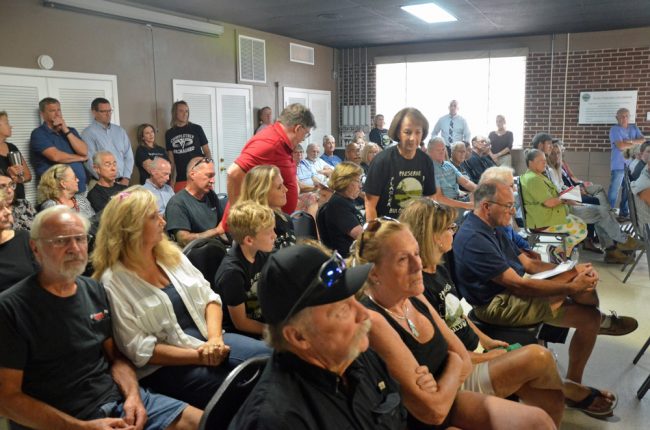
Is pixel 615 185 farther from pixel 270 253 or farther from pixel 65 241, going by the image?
pixel 65 241

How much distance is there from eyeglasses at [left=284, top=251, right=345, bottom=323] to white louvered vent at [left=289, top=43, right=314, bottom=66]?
8.48m

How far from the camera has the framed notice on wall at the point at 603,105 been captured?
8.73m

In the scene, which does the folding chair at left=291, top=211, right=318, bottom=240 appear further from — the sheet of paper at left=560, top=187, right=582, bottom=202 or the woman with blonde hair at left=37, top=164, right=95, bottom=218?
the sheet of paper at left=560, top=187, right=582, bottom=202

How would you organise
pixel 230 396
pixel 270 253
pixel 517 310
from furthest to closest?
pixel 517 310
pixel 270 253
pixel 230 396

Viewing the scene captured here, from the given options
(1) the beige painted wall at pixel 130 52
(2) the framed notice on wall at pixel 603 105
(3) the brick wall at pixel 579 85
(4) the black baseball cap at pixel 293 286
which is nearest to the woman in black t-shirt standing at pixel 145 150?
(1) the beige painted wall at pixel 130 52

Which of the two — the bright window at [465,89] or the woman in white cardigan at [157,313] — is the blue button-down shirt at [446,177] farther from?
the woman in white cardigan at [157,313]

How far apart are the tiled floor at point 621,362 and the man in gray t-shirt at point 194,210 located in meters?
2.30

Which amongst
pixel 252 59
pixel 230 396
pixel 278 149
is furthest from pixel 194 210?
pixel 252 59

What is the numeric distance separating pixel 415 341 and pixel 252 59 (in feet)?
23.6

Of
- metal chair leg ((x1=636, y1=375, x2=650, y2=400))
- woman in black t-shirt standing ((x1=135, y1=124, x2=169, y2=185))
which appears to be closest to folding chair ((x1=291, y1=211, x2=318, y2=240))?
metal chair leg ((x1=636, y1=375, x2=650, y2=400))

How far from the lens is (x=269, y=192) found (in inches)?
117

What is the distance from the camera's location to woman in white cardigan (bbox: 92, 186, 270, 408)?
6.40 feet

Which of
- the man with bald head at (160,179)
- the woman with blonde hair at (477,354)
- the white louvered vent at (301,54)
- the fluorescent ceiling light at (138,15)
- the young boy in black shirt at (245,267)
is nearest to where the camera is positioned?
the woman with blonde hair at (477,354)

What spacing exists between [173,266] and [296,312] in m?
1.14
